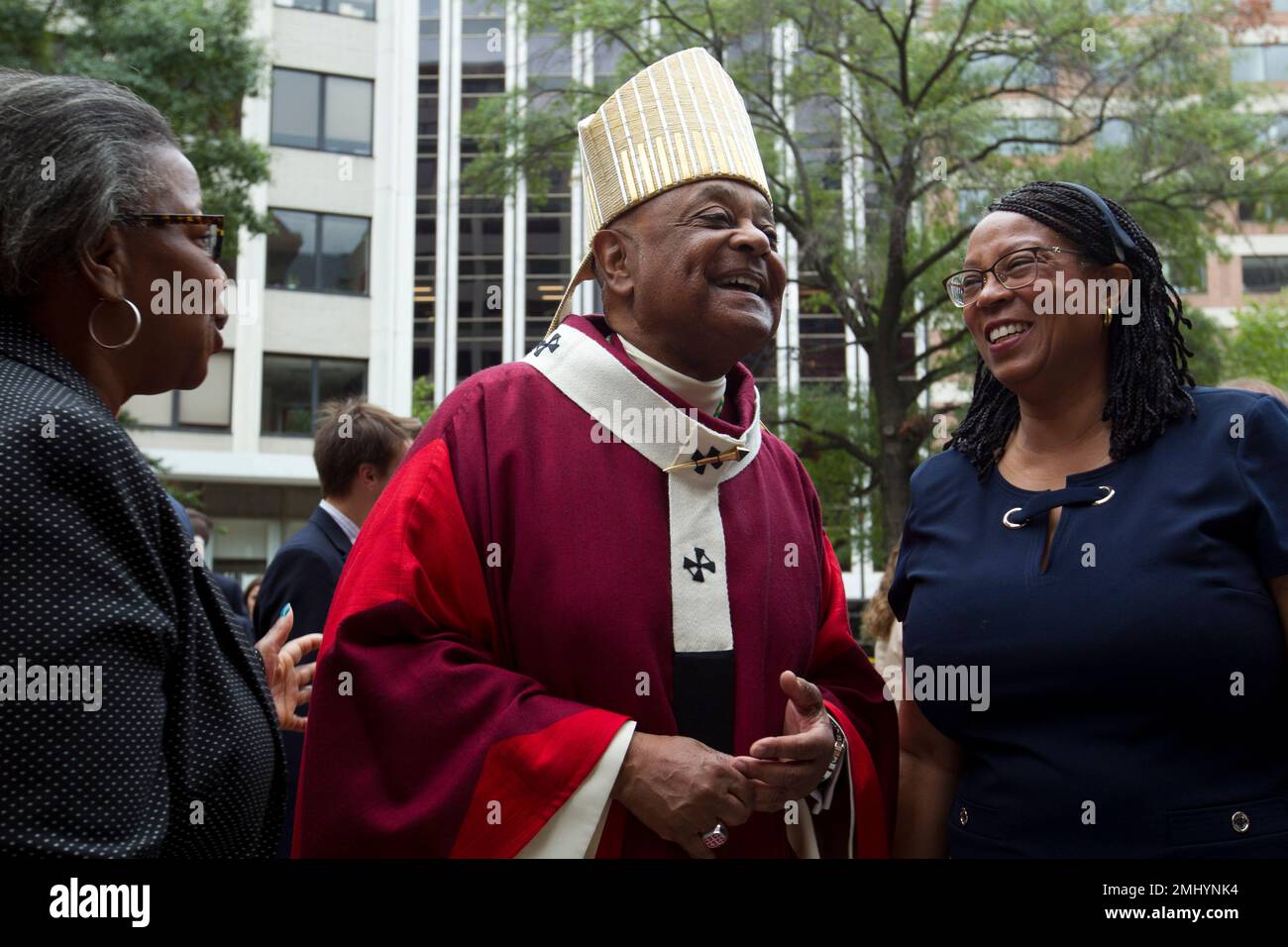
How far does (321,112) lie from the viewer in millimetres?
27906

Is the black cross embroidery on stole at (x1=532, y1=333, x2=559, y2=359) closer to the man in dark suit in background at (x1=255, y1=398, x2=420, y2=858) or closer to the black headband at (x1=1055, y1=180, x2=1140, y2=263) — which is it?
the black headband at (x1=1055, y1=180, x2=1140, y2=263)

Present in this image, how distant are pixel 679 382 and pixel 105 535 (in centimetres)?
162

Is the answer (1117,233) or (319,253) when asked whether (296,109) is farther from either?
(1117,233)

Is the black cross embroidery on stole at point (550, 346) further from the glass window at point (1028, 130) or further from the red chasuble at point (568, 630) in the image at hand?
the glass window at point (1028, 130)

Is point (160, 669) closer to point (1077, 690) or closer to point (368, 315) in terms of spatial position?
point (1077, 690)

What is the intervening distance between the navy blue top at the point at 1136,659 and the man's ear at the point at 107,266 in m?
1.77

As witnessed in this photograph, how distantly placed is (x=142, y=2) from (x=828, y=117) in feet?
25.1

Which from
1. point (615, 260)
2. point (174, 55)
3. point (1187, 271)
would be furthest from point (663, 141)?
point (1187, 271)

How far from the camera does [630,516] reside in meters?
2.91

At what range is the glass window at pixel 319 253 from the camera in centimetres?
2702

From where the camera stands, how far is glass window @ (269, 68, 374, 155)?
2750 centimetres

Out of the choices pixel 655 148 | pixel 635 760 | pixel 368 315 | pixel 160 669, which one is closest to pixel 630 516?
pixel 635 760

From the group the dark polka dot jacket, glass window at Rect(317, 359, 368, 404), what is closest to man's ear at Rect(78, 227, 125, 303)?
the dark polka dot jacket

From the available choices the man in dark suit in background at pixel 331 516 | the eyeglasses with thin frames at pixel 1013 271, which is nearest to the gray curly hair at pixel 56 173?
the eyeglasses with thin frames at pixel 1013 271
